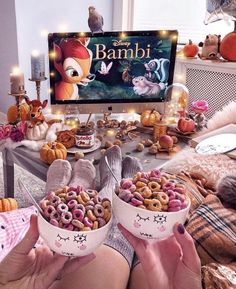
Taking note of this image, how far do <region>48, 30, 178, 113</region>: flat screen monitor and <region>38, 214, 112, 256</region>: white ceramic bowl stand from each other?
39.9 inches

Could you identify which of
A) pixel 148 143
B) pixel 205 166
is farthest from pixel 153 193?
pixel 148 143

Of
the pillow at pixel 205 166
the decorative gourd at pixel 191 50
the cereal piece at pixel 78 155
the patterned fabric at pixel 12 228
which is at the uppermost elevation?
the decorative gourd at pixel 191 50

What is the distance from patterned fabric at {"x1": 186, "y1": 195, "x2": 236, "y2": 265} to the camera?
67 cm

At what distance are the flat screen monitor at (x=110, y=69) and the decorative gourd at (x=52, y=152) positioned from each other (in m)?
0.25

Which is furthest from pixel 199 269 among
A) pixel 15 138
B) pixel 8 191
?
pixel 8 191

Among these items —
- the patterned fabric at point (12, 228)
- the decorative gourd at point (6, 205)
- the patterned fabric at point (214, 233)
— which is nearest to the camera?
the patterned fabric at point (214, 233)

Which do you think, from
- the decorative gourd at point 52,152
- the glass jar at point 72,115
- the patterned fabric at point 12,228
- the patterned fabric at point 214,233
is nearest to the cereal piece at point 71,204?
the patterned fabric at point 214,233

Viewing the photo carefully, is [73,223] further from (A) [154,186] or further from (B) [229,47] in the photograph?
(B) [229,47]

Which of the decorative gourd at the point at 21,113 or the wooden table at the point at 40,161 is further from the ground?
the decorative gourd at the point at 21,113

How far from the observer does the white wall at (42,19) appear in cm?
266

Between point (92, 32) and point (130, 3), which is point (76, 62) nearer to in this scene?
point (92, 32)

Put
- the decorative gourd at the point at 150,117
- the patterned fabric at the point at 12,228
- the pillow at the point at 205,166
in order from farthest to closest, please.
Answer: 1. the decorative gourd at the point at 150,117
2. the pillow at the point at 205,166
3. the patterned fabric at the point at 12,228

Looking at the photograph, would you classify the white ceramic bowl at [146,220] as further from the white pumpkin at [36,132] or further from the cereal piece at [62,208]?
the white pumpkin at [36,132]

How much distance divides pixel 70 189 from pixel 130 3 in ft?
8.44
